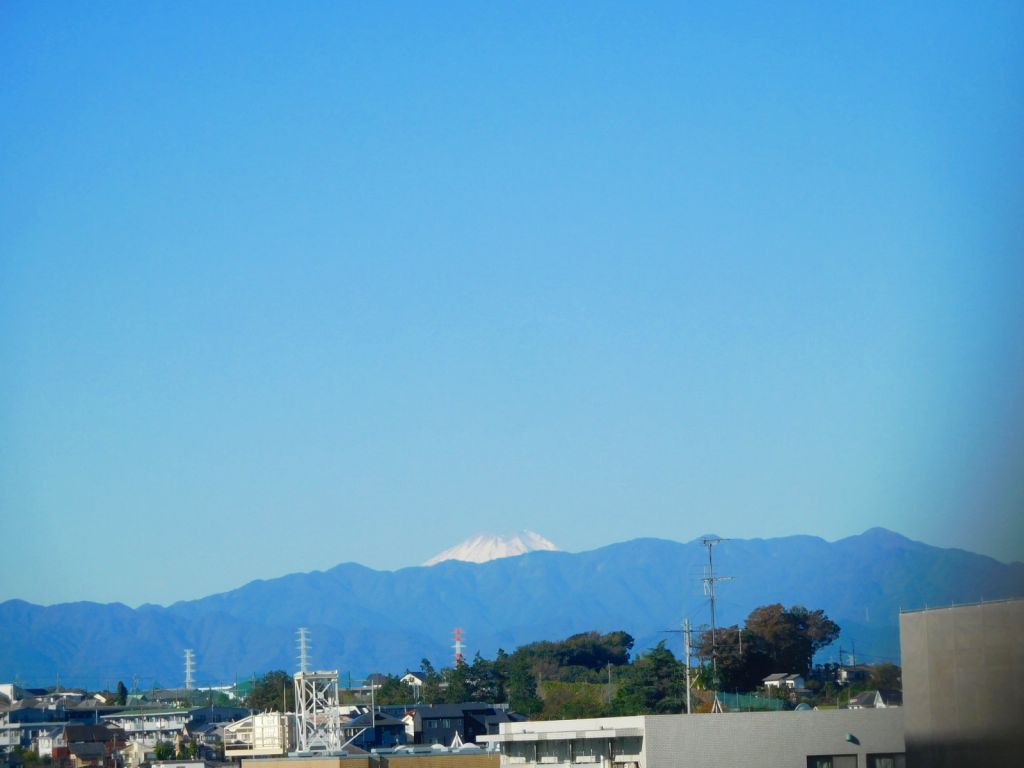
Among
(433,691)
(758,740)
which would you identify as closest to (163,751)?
(433,691)

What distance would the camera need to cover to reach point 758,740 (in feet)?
88.4

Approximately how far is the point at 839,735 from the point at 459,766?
1297cm

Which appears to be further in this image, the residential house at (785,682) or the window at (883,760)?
the residential house at (785,682)

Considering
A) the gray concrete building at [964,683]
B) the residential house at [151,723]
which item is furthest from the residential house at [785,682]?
the gray concrete building at [964,683]

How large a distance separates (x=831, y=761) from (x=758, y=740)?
4.47 feet

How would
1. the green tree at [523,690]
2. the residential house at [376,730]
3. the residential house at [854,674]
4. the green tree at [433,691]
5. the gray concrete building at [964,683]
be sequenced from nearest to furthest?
the gray concrete building at [964,683] → the residential house at [854,674] → the residential house at [376,730] → the green tree at [523,690] → the green tree at [433,691]

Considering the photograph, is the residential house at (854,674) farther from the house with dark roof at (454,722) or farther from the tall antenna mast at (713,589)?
the house with dark roof at (454,722)

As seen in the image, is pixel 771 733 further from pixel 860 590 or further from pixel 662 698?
pixel 860 590

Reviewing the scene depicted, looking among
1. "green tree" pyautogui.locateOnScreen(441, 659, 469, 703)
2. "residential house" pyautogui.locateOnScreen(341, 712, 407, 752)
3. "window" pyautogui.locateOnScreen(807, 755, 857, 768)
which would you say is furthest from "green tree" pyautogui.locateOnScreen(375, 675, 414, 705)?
"window" pyautogui.locateOnScreen(807, 755, 857, 768)

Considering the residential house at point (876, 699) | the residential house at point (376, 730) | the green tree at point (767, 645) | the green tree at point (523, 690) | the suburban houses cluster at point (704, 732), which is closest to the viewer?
the suburban houses cluster at point (704, 732)

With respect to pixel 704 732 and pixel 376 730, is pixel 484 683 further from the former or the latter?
pixel 704 732

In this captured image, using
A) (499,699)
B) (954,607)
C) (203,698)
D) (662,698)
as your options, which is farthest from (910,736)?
(203,698)

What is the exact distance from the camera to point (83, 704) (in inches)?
3241

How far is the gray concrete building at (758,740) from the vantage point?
26.2 meters
